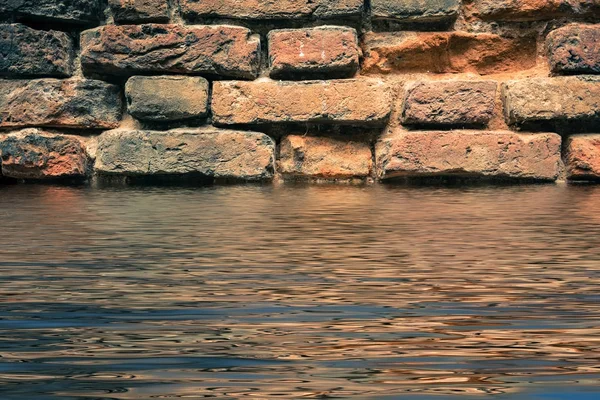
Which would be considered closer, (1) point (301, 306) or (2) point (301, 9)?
(1) point (301, 306)

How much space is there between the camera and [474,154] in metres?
3.41

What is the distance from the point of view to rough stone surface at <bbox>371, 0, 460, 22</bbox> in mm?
3502

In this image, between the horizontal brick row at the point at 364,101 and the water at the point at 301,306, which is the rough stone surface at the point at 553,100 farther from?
the water at the point at 301,306

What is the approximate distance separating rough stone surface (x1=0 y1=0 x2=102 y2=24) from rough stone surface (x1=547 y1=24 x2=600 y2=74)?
1.64m

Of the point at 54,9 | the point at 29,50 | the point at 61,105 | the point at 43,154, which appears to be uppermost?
the point at 54,9

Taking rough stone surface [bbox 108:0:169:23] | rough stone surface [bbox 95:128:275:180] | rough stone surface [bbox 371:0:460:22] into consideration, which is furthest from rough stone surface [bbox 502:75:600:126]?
rough stone surface [bbox 108:0:169:23]

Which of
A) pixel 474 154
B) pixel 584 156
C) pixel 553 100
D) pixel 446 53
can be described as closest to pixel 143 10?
pixel 446 53

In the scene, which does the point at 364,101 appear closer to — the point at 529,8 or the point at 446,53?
the point at 446,53

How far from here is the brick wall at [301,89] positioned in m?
3.45

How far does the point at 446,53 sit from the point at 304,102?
1.82 feet

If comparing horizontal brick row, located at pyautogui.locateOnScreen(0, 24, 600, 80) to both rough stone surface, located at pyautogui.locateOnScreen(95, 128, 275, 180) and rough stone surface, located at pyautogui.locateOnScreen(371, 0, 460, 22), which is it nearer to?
rough stone surface, located at pyautogui.locateOnScreen(371, 0, 460, 22)

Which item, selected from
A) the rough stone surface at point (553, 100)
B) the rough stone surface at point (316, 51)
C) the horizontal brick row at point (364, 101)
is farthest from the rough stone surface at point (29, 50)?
the rough stone surface at point (553, 100)

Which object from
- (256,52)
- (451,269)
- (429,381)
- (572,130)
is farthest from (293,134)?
(429,381)

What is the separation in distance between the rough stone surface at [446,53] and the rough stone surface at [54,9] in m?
1.00
